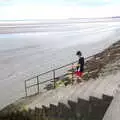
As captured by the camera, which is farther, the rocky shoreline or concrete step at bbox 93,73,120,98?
the rocky shoreline

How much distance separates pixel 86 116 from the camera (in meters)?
7.19

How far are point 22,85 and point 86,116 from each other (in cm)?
1988

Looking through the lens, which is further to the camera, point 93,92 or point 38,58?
point 38,58

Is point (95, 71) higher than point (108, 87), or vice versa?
point (108, 87)

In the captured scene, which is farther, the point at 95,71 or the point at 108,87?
the point at 95,71

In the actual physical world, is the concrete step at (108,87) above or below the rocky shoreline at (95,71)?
above

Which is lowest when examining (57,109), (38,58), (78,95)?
(38,58)

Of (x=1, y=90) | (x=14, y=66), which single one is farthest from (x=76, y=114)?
(x=14, y=66)

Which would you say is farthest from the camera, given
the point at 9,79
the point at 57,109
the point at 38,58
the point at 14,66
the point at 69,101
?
the point at 38,58

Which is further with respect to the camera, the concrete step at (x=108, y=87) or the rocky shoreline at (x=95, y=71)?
the rocky shoreline at (x=95, y=71)

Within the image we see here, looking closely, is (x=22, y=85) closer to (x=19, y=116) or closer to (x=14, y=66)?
(x=14, y=66)

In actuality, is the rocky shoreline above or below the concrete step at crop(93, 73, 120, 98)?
below

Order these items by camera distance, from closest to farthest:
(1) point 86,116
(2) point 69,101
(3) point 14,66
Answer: (1) point 86,116, (2) point 69,101, (3) point 14,66

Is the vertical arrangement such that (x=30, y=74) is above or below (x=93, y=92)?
below
